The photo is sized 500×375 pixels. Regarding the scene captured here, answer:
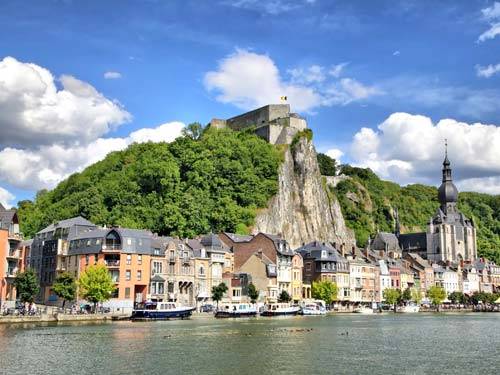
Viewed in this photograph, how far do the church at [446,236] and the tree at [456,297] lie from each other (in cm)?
2594

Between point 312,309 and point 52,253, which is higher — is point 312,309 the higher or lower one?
the lower one

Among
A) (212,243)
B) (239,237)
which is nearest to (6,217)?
(212,243)

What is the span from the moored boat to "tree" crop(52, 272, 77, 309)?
8.35m

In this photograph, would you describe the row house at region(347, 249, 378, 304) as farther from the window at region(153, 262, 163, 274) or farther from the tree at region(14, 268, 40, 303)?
the tree at region(14, 268, 40, 303)

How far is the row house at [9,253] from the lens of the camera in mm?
71625

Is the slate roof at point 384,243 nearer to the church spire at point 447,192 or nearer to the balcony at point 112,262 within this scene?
the church spire at point 447,192

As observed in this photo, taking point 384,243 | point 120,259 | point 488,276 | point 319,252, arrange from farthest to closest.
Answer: point 488,276, point 384,243, point 319,252, point 120,259

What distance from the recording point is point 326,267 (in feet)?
380

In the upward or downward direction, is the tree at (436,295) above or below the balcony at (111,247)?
below

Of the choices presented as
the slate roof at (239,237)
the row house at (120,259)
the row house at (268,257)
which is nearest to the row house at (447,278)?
the row house at (268,257)

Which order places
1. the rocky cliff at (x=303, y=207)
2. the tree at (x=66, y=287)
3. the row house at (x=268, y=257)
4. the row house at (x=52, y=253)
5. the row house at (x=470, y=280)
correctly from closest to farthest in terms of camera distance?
the tree at (x=66, y=287)
the row house at (x=52, y=253)
the row house at (x=268, y=257)
the rocky cliff at (x=303, y=207)
the row house at (x=470, y=280)

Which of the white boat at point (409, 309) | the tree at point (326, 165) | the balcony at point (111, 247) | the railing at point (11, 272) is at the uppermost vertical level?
the tree at point (326, 165)

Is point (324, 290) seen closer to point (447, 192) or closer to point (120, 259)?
point (120, 259)

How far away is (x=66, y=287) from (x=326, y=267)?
50.7 metres
